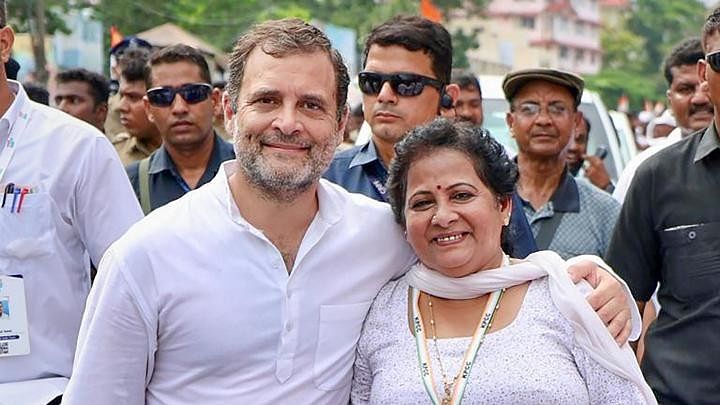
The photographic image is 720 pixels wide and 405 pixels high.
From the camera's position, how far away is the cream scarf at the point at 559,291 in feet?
12.1

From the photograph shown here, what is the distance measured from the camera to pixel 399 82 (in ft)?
17.7

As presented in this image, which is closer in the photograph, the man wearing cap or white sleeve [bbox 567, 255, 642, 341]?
white sleeve [bbox 567, 255, 642, 341]

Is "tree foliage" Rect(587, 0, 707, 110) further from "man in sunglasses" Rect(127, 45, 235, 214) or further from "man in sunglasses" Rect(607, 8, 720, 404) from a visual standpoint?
"man in sunglasses" Rect(607, 8, 720, 404)

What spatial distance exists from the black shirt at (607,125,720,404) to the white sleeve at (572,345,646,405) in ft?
3.25

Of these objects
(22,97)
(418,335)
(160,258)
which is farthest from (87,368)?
(22,97)

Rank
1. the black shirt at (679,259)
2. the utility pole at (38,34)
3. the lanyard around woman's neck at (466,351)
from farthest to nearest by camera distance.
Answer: the utility pole at (38,34) → the black shirt at (679,259) → the lanyard around woman's neck at (466,351)

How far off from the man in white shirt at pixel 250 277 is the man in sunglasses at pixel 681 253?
1471mm

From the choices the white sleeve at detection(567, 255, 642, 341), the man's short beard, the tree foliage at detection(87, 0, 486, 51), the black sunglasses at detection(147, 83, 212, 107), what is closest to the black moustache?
the black sunglasses at detection(147, 83, 212, 107)

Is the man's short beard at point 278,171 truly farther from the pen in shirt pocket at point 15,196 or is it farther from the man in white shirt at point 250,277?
the pen in shirt pocket at point 15,196

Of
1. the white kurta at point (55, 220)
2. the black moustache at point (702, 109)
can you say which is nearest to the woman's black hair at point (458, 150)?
A: the white kurta at point (55, 220)

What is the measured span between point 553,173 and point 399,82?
1501mm

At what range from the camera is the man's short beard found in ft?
11.8

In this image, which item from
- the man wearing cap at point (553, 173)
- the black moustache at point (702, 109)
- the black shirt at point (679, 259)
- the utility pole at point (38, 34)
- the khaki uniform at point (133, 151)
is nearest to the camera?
the black shirt at point (679, 259)

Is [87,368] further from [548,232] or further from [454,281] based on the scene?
[548,232]
